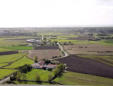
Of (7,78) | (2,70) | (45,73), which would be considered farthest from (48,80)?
(2,70)

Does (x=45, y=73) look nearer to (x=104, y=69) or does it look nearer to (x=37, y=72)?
(x=37, y=72)

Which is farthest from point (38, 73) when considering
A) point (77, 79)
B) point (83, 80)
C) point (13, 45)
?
point (13, 45)

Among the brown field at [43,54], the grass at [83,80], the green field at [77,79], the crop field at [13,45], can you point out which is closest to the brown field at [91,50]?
the brown field at [43,54]

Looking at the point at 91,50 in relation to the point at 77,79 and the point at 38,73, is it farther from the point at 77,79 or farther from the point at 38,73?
the point at 38,73

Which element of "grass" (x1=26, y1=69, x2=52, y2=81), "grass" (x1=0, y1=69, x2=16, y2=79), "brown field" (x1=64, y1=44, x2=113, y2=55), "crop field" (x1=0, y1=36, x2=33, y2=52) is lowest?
"grass" (x1=0, y1=69, x2=16, y2=79)

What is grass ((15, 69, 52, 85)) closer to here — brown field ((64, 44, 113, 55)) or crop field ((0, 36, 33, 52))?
brown field ((64, 44, 113, 55))

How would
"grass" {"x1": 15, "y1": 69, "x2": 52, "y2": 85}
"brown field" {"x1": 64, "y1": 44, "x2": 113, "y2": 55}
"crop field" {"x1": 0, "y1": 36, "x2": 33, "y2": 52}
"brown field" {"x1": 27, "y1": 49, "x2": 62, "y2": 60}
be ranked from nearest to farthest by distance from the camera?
"grass" {"x1": 15, "y1": 69, "x2": 52, "y2": 85} < "brown field" {"x1": 27, "y1": 49, "x2": 62, "y2": 60} < "brown field" {"x1": 64, "y1": 44, "x2": 113, "y2": 55} < "crop field" {"x1": 0, "y1": 36, "x2": 33, "y2": 52}

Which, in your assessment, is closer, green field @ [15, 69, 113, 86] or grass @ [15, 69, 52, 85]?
green field @ [15, 69, 113, 86]

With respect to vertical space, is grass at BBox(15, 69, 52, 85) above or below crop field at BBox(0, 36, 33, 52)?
below

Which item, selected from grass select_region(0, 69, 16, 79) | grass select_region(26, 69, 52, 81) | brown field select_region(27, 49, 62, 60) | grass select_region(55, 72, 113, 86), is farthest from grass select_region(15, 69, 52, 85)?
brown field select_region(27, 49, 62, 60)

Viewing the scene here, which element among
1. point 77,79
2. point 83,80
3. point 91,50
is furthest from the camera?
point 91,50
